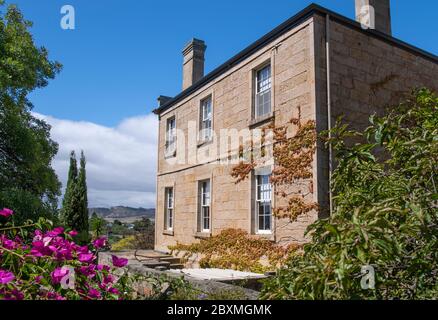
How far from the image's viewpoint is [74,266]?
3.49 m

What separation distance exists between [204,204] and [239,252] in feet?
10.3

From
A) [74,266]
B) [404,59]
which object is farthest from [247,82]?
[74,266]

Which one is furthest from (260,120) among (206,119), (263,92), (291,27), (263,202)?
(206,119)

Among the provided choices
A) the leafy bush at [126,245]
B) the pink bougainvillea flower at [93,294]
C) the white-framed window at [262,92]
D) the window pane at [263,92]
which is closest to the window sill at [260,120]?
the white-framed window at [262,92]

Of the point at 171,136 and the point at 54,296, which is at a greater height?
the point at 171,136

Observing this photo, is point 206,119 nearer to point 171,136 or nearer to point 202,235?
point 171,136

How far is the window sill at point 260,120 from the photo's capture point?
33.7ft

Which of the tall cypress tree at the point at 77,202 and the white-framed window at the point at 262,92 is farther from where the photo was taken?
the tall cypress tree at the point at 77,202

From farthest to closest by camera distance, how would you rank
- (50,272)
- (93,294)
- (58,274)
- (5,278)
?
(93,294) < (50,272) < (58,274) < (5,278)

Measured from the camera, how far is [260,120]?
1056cm

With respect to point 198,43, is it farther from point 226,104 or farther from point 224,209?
point 224,209

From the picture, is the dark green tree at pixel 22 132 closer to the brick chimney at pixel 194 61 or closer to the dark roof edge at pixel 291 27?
the brick chimney at pixel 194 61

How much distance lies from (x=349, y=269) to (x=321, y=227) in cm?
54

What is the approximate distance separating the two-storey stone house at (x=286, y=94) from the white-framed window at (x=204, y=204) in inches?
1.3
